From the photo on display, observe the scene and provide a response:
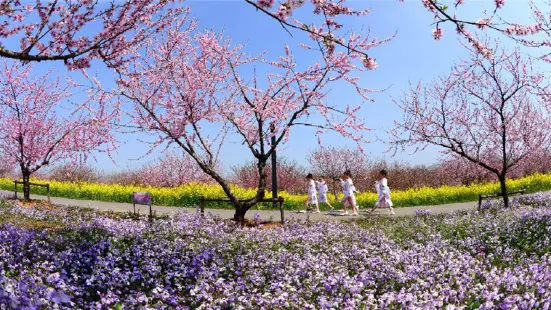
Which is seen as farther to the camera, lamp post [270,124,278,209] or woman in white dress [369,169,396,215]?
woman in white dress [369,169,396,215]

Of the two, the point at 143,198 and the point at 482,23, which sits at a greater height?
the point at 482,23

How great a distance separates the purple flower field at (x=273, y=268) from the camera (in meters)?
5.66

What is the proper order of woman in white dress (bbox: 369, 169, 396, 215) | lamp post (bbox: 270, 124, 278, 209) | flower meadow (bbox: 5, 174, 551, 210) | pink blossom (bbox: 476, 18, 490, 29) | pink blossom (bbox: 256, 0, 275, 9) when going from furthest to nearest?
flower meadow (bbox: 5, 174, 551, 210), woman in white dress (bbox: 369, 169, 396, 215), lamp post (bbox: 270, 124, 278, 209), pink blossom (bbox: 256, 0, 275, 9), pink blossom (bbox: 476, 18, 490, 29)

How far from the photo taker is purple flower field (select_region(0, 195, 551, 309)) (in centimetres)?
566

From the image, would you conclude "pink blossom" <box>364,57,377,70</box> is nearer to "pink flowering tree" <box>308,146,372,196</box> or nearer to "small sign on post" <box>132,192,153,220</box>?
"small sign on post" <box>132,192,153,220</box>

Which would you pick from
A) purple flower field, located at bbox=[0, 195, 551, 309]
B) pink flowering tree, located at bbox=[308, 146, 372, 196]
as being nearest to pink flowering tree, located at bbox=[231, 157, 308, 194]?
pink flowering tree, located at bbox=[308, 146, 372, 196]

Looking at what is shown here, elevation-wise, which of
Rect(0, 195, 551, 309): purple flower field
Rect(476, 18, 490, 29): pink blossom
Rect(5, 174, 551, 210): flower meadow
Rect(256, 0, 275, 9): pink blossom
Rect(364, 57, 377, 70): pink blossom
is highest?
Rect(256, 0, 275, 9): pink blossom

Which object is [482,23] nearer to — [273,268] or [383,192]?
[273,268]

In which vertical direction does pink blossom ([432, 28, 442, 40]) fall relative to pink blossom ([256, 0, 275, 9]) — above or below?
below

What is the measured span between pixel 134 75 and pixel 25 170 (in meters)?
14.7

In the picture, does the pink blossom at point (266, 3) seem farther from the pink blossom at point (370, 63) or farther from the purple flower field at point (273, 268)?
the purple flower field at point (273, 268)

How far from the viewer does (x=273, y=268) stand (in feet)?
26.7

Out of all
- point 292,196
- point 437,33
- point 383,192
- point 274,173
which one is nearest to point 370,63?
point 437,33

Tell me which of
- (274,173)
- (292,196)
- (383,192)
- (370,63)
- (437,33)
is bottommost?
(292,196)
